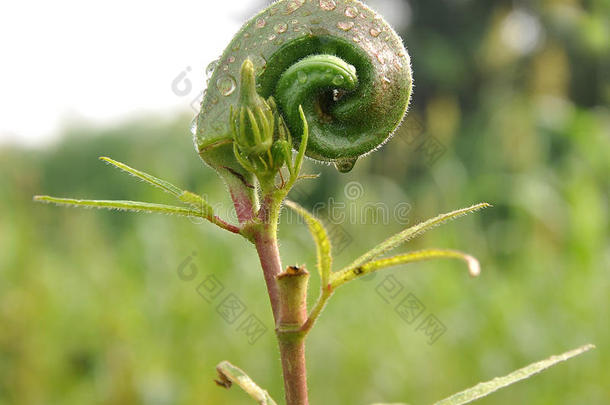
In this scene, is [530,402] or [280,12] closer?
[280,12]

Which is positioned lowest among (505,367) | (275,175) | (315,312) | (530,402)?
(315,312)

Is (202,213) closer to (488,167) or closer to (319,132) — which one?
(319,132)

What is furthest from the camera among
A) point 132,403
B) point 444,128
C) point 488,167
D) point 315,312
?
point 488,167

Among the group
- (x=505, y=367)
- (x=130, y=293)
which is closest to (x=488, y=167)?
(x=505, y=367)

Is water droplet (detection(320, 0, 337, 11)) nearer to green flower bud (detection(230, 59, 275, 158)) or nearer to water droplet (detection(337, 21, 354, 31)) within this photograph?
water droplet (detection(337, 21, 354, 31))

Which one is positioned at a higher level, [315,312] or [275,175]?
[275,175]

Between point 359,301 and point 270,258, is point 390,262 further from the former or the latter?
point 359,301

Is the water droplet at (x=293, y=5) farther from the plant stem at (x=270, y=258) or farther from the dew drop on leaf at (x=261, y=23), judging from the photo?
the plant stem at (x=270, y=258)

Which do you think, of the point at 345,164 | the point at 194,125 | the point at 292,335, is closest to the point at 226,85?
the point at 194,125
